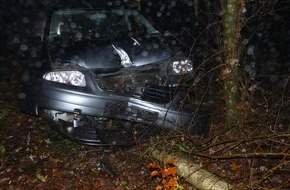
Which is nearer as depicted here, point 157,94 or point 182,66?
point 157,94

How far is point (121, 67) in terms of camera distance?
4.63 meters

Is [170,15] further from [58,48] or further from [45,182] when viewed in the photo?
[45,182]

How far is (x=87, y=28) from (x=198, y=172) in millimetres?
3109

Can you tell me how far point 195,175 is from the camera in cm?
382

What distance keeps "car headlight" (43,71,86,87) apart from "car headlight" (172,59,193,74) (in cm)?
137

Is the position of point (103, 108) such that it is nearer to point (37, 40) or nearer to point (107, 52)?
point (107, 52)

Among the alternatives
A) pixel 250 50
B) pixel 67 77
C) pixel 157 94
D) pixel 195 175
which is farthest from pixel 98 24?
pixel 250 50

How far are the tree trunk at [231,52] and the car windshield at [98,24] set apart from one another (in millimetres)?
1481

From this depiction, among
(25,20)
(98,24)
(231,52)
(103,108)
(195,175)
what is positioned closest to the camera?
(195,175)

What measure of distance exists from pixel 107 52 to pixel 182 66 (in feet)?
3.70

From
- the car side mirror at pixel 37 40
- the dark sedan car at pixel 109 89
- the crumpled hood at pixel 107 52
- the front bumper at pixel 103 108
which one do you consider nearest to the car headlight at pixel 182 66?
the dark sedan car at pixel 109 89

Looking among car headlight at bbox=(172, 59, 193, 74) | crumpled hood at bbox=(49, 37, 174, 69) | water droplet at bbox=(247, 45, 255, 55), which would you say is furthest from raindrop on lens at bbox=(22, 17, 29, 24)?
car headlight at bbox=(172, 59, 193, 74)

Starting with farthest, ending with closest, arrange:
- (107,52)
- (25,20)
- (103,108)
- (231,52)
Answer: (25,20) → (107,52) → (231,52) → (103,108)

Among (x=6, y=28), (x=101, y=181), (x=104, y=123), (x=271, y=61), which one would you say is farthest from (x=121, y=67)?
(x=6, y=28)
